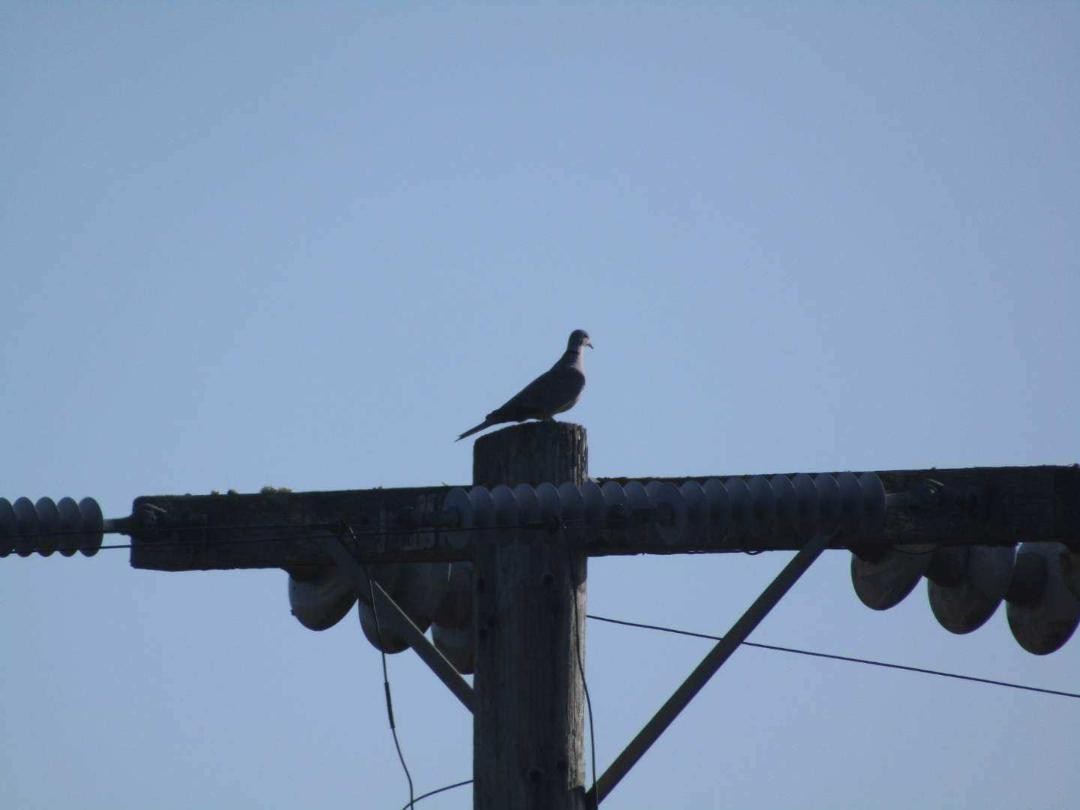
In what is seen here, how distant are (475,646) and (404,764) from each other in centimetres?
47

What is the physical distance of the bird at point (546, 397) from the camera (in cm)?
928

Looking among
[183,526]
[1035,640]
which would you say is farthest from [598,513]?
[1035,640]

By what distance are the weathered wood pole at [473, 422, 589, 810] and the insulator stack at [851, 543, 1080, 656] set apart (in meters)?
1.73

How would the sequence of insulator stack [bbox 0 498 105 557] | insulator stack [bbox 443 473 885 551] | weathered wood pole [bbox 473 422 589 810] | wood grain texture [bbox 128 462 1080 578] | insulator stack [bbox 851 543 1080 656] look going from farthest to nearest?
1. insulator stack [bbox 851 543 1080 656]
2. wood grain texture [bbox 128 462 1080 578]
3. insulator stack [bbox 0 498 105 557]
4. insulator stack [bbox 443 473 885 551]
5. weathered wood pole [bbox 473 422 589 810]

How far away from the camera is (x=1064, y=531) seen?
23.1 feet

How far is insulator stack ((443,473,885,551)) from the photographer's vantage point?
6.51 m

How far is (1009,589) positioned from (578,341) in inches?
127

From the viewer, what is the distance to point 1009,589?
8141 mm

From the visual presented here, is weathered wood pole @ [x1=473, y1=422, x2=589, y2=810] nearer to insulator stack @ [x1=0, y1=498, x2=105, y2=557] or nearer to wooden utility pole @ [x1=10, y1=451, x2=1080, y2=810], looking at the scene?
wooden utility pole @ [x1=10, y1=451, x2=1080, y2=810]

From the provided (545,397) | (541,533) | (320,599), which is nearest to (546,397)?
(545,397)

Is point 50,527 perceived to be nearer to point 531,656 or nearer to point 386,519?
point 386,519

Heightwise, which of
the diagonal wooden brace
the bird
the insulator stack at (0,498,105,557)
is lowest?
the diagonal wooden brace

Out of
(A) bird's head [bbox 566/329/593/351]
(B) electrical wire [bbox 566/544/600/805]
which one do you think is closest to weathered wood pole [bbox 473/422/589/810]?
(B) electrical wire [bbox 566/544/600/805]

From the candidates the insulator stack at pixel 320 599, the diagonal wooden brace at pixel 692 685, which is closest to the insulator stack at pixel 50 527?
the insulator stack at pixel 320 599
